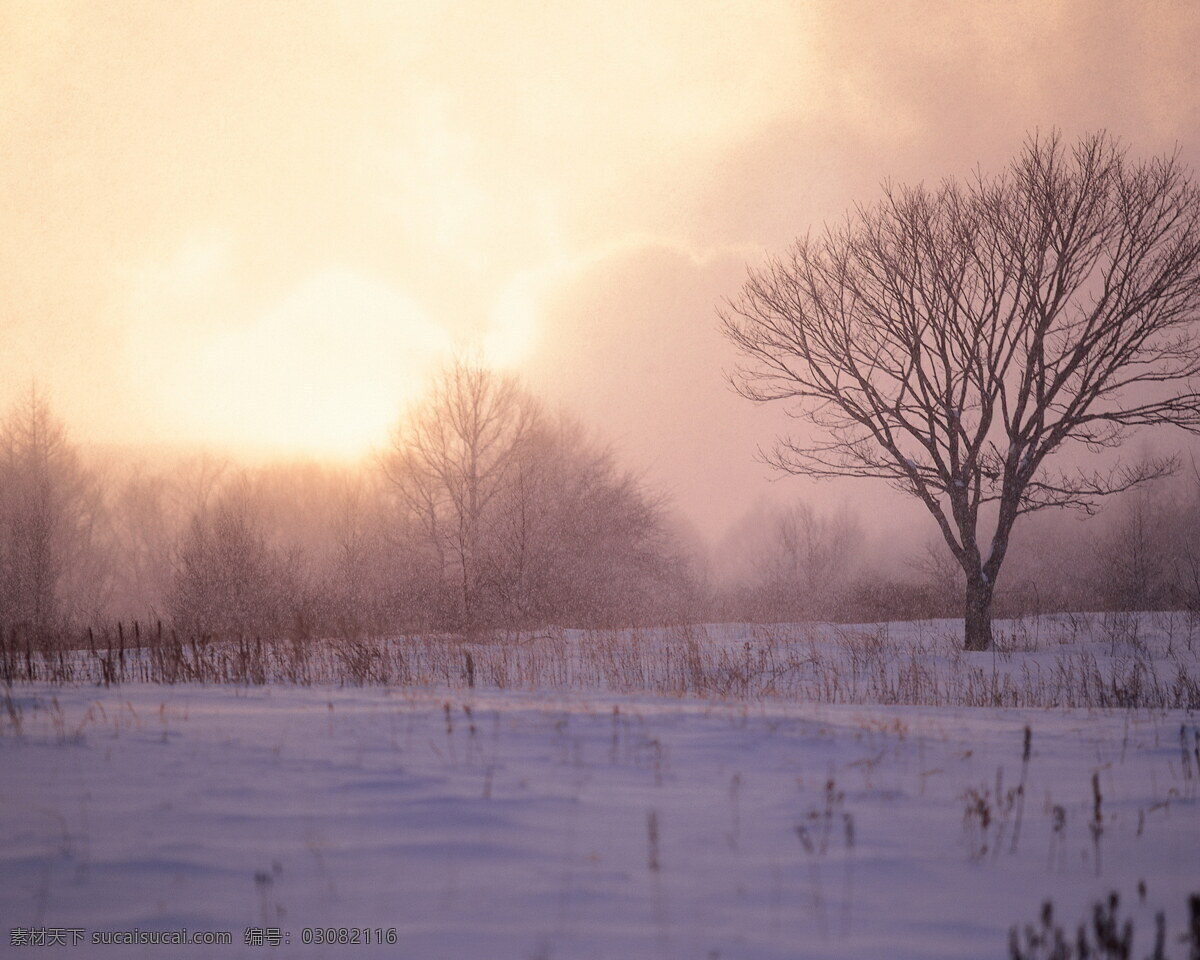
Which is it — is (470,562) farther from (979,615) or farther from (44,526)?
(44,526)

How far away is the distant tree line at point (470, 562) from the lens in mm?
21469

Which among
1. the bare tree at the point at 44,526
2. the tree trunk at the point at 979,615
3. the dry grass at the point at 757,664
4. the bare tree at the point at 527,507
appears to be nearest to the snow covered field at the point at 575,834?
the dry grass at the point at 757,664

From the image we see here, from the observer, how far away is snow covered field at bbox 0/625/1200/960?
2535 mm

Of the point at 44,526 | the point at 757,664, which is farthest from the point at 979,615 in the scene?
the point at 44,526

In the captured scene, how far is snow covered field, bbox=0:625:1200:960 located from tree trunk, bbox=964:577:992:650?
903cm

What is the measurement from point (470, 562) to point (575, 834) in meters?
19.8

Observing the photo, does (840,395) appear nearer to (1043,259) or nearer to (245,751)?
(1043,259)

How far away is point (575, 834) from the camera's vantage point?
10.6 ft

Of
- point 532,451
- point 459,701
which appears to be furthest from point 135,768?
point 532,451

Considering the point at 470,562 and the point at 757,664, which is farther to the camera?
the point at 470,562

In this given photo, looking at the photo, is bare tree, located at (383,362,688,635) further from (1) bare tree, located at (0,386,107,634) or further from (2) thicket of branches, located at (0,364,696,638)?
(1) bare tree, located at (0,386,107,634)

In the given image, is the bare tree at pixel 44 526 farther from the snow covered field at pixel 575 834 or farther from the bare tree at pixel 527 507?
the snow covered field at pixel 575 834

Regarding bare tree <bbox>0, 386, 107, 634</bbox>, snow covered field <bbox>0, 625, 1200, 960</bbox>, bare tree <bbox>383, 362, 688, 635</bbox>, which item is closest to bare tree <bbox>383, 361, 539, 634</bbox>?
bare tree <bbox>383, 362, 688, 635</bbox>

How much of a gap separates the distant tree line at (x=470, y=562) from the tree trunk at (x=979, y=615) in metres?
5.70
